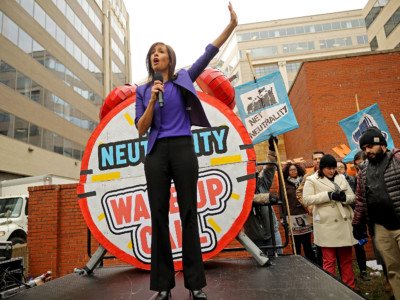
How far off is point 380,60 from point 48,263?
14348 mm

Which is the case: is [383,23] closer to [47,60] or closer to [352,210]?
[47,60]

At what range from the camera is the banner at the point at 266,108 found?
4.05 m

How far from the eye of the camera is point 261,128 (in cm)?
409

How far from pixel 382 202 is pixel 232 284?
71.9 inches

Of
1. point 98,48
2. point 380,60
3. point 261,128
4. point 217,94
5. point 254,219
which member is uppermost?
point 98,48

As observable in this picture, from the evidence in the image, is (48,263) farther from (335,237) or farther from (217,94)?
(335,237)

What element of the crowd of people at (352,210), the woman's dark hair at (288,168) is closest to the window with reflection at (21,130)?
the woman's dark hair at (288,168)

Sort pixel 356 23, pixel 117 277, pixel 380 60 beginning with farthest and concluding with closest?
pixel 356 23 < pixel 380 60 < pixel 117 277

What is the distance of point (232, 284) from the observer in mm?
2408

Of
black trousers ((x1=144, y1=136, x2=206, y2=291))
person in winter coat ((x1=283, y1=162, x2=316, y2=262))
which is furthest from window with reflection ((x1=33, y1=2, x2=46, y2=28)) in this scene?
black trousers ((x1=144, y1=136, x2=206, y2=291))

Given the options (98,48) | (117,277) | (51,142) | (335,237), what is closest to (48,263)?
(117,277)

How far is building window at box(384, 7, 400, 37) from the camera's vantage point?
27853 mm

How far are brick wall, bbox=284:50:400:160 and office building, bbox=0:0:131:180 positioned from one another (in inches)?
703

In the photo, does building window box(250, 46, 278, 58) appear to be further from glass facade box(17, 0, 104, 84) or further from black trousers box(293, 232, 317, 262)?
black trousers box(293, 232, 317, 262)
